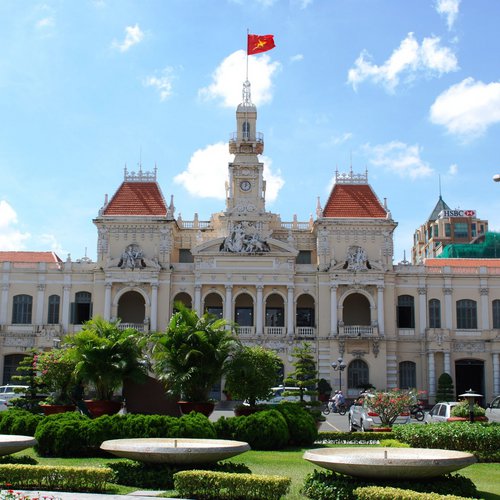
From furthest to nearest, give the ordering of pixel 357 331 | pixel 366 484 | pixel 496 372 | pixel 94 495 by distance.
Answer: pixel 496 372, pixel 357 331, pixel 94 495, pixel 366 484

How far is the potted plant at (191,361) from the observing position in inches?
1058

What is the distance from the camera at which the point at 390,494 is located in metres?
11.9

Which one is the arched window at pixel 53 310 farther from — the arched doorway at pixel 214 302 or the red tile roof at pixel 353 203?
the red tile roof at pixel 353 203

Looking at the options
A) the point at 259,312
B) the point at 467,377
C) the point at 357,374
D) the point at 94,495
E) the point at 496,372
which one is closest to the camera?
the point at 94,495

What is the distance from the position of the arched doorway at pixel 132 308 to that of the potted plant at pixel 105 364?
29.7 metres

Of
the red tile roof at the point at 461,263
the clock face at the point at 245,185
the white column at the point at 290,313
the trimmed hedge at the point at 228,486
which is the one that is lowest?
the trimmed hedge at the point at 228,486

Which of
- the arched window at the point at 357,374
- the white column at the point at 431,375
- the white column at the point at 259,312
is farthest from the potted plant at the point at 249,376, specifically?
the white column at the point at 431,375

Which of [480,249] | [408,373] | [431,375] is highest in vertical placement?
[480,249]

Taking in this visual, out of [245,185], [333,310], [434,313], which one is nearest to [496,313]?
[434,313]

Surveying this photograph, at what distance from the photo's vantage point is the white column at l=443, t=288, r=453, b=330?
182ft

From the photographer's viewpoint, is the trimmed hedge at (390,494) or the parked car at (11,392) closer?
the trimmed hedge at (390,494)

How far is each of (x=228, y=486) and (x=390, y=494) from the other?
124 inches

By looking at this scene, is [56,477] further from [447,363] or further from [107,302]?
[447,363]

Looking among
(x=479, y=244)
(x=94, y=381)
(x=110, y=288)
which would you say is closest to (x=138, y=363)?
(x=94, y=381)
